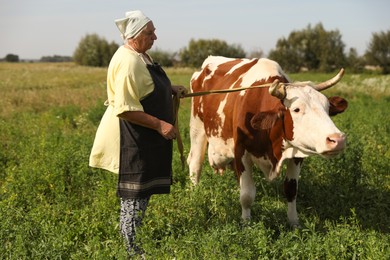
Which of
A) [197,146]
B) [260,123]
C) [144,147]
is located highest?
[260,123]

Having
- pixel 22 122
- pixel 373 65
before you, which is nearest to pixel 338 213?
pixel 22 122

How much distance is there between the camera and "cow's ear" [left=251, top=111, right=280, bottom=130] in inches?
154

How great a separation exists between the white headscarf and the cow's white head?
1.25 meters

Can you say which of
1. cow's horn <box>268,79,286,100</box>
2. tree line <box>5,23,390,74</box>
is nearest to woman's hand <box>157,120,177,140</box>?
cow's horn <box>268,79,286,100</box>

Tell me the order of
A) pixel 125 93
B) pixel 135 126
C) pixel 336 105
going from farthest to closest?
pixel 336 105, pixel 135 126, pixel 125 93

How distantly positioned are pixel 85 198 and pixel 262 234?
2521 mm

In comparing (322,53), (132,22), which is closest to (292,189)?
(132,22)

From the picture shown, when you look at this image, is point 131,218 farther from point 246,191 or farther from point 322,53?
point 322,53

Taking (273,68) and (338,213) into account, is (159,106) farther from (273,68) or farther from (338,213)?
(338,213)

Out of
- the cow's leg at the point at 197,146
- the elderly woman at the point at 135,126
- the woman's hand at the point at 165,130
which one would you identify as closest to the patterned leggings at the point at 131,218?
the elderly woman at the point at 135,126

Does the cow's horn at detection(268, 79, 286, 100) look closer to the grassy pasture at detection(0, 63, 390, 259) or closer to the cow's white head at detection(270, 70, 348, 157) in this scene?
the cow's white head at detection(270, 70, 348, 157)

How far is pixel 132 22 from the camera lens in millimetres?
3350

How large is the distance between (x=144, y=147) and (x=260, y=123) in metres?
1.07

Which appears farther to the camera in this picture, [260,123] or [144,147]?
[260,123]
